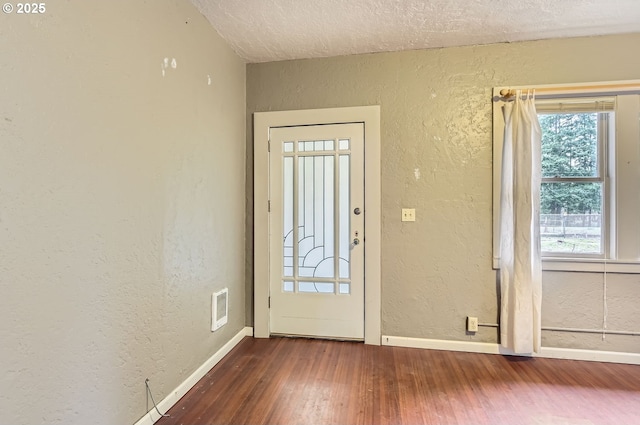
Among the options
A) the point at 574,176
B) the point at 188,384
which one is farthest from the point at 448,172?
the point at 188,384

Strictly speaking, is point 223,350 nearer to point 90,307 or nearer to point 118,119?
point 90,307

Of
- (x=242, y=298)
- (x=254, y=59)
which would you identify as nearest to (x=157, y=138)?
(x=254, y=59)

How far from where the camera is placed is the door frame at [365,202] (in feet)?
8.39

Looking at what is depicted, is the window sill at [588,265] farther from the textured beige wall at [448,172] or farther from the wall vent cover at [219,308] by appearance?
the wall vent cover at [219,308]

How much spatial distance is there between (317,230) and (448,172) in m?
1.23

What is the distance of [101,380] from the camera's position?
4.33 ft

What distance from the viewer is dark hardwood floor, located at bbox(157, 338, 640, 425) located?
1684 mm

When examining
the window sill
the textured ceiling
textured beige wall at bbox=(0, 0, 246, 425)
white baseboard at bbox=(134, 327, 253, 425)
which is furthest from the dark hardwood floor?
the textured ceiling

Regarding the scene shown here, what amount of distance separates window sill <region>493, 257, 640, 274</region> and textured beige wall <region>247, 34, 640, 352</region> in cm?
6

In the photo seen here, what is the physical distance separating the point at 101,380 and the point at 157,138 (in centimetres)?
122

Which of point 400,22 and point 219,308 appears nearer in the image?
point 400,22

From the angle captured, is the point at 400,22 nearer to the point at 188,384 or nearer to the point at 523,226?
the point at 523,226

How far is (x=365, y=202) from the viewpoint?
2.57 meters

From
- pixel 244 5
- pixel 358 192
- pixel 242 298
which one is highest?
pixel 244 5
